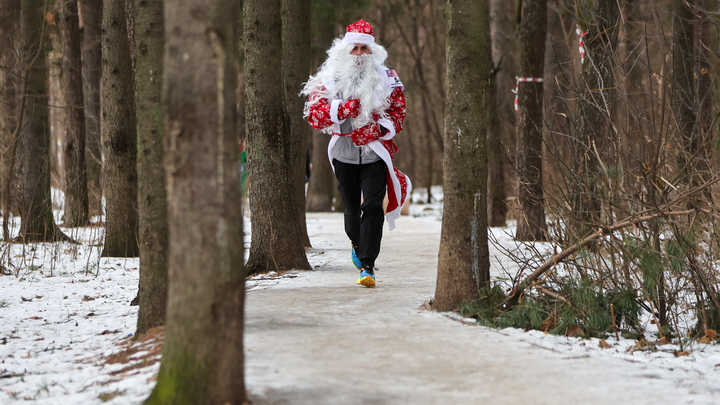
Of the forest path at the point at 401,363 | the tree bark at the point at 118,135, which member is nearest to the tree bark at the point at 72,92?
the tree bark at the point at 118,135

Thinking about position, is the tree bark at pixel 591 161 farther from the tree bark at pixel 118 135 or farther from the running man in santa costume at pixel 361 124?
the tree bark at pixel 118 135

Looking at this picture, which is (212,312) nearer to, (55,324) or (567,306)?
(567,306)

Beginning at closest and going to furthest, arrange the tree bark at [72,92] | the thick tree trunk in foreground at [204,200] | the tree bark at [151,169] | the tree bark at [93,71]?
the thick tree trunk in foreground at [204,200] < the tree bark at [151,169] < the tree bark at [72,92] < the tree bark at [93,71]

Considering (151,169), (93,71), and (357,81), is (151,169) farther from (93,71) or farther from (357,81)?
(93,71)

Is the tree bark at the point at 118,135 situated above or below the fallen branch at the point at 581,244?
above

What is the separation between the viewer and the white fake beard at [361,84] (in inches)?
232

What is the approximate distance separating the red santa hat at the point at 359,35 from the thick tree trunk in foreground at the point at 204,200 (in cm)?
332

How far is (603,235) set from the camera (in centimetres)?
448

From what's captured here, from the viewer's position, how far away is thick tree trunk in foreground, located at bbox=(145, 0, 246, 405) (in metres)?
2.80

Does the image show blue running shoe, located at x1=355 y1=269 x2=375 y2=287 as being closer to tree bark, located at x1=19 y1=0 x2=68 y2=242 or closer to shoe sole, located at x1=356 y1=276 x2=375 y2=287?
shoe sole, located at x1=356 y1=276 x2=375 y2=287

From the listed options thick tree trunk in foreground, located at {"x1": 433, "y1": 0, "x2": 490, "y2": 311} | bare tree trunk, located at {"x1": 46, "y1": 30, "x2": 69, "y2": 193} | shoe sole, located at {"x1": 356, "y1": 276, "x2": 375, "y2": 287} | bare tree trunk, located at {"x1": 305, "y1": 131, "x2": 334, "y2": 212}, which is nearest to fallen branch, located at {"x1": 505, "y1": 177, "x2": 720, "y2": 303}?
thick tree trunk in foreground, located at {"x1": 433, "y1": 0, "x2": 490, "y2": 311}

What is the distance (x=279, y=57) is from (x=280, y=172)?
3.65 feet

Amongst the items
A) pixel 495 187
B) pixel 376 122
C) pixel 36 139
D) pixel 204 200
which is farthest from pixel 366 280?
pixel 495 187

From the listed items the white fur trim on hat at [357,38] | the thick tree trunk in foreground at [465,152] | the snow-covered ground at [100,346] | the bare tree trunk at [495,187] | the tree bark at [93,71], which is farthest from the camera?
the tree bark at [93,71]
